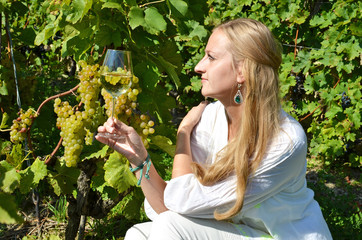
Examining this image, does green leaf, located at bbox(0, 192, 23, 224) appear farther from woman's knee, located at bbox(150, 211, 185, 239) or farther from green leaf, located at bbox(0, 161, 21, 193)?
woman's knee, located at bbox(150, 211, 185, 239)

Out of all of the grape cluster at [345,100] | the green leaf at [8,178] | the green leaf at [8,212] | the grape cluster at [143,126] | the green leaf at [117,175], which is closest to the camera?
the green leaf at [8,212]

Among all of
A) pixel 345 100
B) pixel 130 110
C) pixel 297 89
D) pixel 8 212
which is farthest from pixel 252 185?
pixel 297 89

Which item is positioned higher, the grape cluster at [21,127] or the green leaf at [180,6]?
the green leaf at [180,6]

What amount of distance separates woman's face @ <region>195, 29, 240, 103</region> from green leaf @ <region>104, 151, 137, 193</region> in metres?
0.54

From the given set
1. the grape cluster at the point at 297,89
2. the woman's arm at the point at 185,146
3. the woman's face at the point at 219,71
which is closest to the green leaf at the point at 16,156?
the woman's arm at the point at 185,146

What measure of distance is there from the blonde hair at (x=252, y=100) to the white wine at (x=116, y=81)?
55 cm

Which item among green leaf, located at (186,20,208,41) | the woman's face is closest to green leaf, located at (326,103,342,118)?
green leaf, located at (186,20,208,41)

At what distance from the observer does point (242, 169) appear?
198 centimetres

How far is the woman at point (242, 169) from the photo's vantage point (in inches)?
79.0

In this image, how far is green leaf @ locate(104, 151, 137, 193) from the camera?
221cm

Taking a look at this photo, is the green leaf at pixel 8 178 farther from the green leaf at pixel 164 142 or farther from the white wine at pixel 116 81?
the green leaf at pixel 164 142

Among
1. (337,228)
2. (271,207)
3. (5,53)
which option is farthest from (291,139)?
(5,53)

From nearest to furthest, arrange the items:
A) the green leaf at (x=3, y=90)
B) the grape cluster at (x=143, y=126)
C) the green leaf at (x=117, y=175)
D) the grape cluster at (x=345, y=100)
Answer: the grape cluster at (x=143, y=126)
the green leaf at (x=117, y=175)
the green leaf at (x=3, y=90)
the grape cluster at (x=345, y=100)

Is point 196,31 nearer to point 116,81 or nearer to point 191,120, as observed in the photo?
point 191,120
